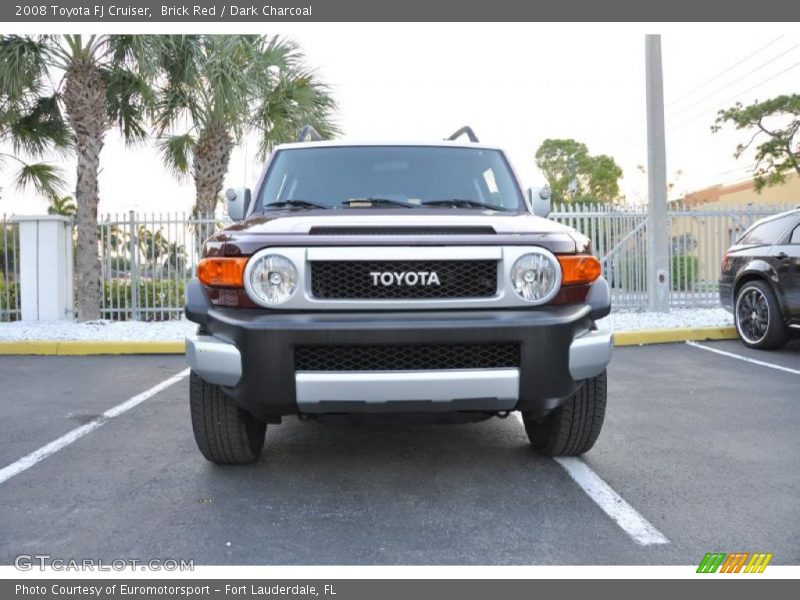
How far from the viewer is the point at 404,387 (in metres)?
2.68

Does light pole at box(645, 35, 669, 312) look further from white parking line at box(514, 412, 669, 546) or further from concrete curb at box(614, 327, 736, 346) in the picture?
white parking line at box(514, 412, 669, 546)

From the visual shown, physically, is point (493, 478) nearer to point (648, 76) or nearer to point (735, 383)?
point (735, 383)

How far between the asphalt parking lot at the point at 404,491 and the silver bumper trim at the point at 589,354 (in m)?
0.59

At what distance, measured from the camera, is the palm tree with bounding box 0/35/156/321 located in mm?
9508

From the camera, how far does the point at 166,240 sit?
11.0 m

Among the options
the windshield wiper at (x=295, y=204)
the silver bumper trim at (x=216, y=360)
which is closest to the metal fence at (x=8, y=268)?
the windshield wiper at (x=295, y=204)

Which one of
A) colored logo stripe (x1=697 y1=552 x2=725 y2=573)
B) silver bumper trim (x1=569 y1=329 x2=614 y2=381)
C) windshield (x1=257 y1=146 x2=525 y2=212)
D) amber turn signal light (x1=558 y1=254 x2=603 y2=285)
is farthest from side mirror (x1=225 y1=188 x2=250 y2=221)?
colored logo stripe (x1=697 y1=552 x2=725 y2=573)

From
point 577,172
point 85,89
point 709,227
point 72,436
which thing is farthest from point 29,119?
point 577,172

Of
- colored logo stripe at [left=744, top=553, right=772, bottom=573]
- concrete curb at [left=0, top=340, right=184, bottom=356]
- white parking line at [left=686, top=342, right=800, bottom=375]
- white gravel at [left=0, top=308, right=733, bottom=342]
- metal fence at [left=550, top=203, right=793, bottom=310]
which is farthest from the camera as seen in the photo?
metal fence at [left=550, top=203, right=793, bottom=310]

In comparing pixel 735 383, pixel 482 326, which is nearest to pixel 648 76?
pixel 735 383

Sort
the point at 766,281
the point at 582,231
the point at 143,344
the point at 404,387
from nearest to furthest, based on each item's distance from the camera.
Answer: the point at 404,387 → the point at 766,281 → the point at 143,344 → the point at 582,231

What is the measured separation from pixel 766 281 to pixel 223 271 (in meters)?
6.47

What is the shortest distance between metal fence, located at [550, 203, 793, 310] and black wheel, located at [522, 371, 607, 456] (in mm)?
8290

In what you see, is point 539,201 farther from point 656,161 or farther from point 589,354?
point 656,161
